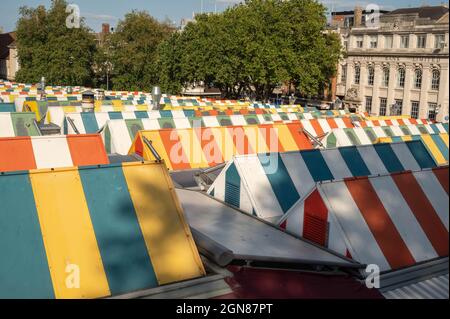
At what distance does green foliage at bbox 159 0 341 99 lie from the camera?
42594 mm

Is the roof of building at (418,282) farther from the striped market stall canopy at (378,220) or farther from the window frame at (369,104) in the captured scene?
the window frame at (369,104)

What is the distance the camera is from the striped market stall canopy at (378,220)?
5.55 meters

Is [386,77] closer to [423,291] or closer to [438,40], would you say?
[438,40]

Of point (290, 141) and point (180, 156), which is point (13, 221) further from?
point (290, 141)

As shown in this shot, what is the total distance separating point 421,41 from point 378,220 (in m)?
47.6

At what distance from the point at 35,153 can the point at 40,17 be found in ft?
190

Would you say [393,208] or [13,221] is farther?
[393,208]

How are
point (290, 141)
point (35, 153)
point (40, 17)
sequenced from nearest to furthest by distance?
point (35, 153) < point (290, 141) < point (40, 17)

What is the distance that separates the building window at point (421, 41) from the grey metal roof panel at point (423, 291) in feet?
156

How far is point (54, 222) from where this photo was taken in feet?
15.2

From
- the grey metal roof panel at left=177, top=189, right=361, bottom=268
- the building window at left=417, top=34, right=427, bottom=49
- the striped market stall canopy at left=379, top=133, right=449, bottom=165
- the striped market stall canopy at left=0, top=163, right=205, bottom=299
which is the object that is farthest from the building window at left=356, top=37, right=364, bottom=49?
the striped market stall canopy at left=0, top=163, right=205, bottom=299

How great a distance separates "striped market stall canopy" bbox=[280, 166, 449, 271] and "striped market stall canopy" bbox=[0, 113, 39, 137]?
297 inches
